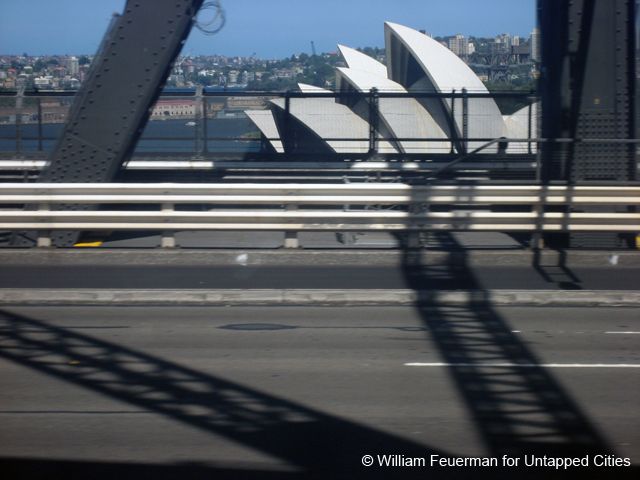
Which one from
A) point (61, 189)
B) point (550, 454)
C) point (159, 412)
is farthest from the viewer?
point (61, 189)

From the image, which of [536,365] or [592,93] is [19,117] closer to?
[592,93]

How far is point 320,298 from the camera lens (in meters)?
10.4

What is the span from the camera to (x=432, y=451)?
17.7 feet

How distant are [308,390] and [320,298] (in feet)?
12.0

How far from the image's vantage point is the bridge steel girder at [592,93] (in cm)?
1281

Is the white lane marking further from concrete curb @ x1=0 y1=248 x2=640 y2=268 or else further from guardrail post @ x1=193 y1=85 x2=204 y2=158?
guardrail post @ x1=193 y1=85 x2=204 y2=158

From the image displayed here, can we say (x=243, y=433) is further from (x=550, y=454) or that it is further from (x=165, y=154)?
(x=165, y=154)

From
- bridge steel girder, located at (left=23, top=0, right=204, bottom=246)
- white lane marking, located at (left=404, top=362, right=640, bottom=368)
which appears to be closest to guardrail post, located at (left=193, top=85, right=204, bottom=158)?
bridge steel girder, located at (left=23, top=0, right=204, bottom=246)

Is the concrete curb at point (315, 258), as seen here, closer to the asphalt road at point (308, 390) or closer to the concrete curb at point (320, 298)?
the concrete curb at point (320, 298)

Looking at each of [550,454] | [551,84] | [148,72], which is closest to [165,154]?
[148,72]

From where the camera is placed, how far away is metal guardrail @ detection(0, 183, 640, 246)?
12.3 metres

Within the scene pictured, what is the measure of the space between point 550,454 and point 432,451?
2.44 ft

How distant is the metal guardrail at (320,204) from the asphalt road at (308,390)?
2545 mm

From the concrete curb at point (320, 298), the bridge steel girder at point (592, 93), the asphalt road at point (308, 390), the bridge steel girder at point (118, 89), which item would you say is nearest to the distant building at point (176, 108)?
the bridge steel girder at point (118, 89)
